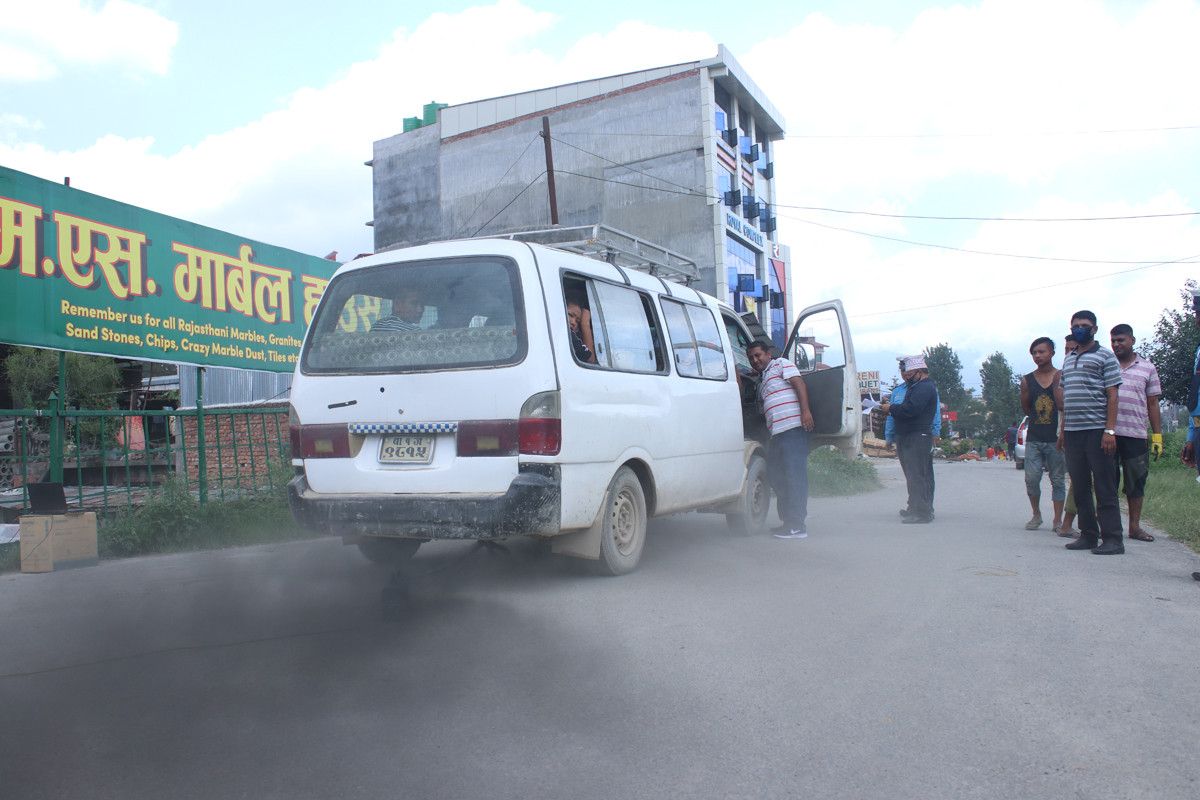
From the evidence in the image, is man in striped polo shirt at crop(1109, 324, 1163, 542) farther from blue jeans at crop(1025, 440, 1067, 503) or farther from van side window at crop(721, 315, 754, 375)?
van side window at crop(721, 315, 754, 375)

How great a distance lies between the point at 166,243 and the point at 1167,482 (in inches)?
524

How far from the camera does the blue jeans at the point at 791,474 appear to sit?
7348mm

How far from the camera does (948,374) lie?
289 ft

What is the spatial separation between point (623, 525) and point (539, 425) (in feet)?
4.10

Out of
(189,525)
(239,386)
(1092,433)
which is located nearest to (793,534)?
(1092,433)

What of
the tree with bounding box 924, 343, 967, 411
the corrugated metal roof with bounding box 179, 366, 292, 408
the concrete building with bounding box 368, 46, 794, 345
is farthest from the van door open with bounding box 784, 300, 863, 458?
the tree with bounding box 924, 343, 967, 411

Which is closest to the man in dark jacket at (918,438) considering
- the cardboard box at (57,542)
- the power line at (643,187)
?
the cardboard box at (57,542)

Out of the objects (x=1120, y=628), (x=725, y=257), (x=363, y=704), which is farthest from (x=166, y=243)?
(x=725, y=257)

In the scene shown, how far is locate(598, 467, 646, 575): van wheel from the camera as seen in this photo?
17.1ft

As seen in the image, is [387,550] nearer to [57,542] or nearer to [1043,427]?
[57,542]

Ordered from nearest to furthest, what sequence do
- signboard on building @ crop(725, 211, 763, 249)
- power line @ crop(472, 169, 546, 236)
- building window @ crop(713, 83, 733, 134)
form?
building window @ crop(713, 83, 733, 134) < signboard on building @ crop(725, 211, 763, 249) < power line @ crop(472, 169, 546, 236)

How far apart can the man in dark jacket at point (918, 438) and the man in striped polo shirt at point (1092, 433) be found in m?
1.95

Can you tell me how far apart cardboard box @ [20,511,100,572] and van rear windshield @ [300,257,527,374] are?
2.60 meters

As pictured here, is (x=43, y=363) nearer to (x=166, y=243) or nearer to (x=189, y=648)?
(x=166, y=243)
